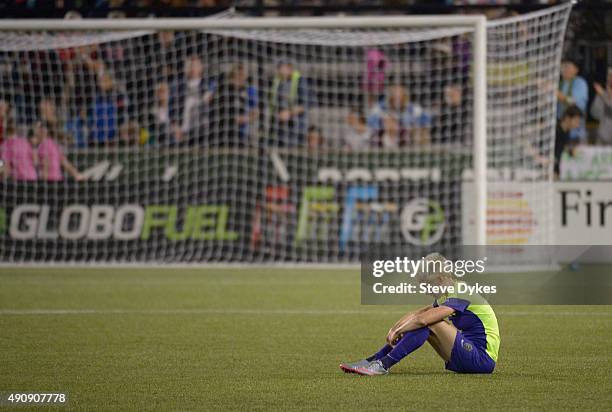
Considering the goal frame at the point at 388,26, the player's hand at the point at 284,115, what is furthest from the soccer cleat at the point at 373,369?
the player's hand at the point at 284,115

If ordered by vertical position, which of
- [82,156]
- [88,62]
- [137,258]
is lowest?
[137,258]

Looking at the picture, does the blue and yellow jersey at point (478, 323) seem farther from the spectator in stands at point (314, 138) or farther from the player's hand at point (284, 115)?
the player's hand at point (284, 115)

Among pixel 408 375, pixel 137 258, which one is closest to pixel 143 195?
pixel 137 258

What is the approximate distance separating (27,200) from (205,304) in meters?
5.36

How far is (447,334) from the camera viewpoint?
23.8 ft

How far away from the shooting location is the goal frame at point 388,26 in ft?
43.1

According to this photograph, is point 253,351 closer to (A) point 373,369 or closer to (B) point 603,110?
(A) point 373,369

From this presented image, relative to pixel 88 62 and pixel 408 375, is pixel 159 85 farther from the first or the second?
pixel 408 375

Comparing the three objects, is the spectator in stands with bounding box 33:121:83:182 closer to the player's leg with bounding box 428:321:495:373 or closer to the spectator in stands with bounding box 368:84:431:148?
the spectator in stands with bounding box 368:84:431:148

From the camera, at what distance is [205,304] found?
1225 centimetres

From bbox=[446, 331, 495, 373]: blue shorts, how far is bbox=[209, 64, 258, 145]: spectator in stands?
Answer: 10.6 metres

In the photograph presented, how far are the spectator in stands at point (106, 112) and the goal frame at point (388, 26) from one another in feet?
12.1

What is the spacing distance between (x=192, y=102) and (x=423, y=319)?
1124cm

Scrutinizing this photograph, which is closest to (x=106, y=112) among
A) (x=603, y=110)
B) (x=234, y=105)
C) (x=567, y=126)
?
(x=234, y=105)
